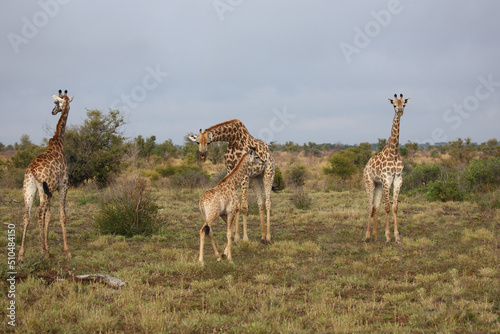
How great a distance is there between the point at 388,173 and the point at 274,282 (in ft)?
15.1

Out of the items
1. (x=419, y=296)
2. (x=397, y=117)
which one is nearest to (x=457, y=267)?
(x=419, y=296)

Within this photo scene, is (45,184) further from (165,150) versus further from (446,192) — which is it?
(165,150)

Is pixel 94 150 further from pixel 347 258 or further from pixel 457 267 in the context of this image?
pixel 457 267

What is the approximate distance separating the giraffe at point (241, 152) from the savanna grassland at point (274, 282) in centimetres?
70

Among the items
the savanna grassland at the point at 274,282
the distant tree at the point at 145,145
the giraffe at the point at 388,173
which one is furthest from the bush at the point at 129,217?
the distant tree at the point at 145,145

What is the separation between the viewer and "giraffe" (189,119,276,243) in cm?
955

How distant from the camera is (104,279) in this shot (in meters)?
6.62

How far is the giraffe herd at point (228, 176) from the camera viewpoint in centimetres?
780

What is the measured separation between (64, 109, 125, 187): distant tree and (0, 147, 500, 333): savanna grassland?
8.87 meters

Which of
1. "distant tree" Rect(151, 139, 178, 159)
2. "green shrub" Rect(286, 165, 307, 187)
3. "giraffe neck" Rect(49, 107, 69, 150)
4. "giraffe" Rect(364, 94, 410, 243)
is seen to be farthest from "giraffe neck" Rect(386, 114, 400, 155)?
"distant tree" Rect(151, 139, 178, 159)

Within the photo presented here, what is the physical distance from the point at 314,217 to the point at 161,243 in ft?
18.5

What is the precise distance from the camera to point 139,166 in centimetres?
3522

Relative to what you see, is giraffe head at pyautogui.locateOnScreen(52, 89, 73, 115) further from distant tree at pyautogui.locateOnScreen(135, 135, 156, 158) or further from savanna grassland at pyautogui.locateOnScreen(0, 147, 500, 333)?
distant tree at pyautogui.locateOnScreen(135, 135, 156, 158)

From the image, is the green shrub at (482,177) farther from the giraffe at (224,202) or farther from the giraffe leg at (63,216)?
the giraffe leg at (63,216)
